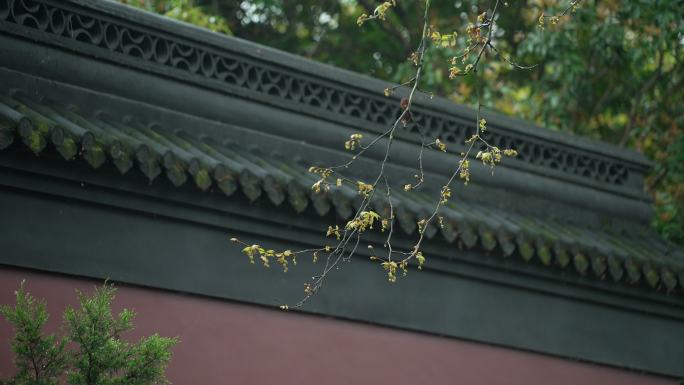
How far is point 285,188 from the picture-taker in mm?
6371

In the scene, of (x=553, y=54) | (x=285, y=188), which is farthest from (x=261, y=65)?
(x=553, y=54)

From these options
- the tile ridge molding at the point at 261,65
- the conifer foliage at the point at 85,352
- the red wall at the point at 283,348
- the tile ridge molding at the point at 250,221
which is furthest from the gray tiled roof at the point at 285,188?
the conifer foliage at the point at 85,352

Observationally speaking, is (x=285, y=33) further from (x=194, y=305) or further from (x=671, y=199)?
(x=194, y=305)

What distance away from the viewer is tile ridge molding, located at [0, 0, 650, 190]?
21.3 feet

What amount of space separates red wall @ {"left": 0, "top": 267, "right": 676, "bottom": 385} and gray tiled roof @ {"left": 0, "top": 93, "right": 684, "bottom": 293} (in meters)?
0.67

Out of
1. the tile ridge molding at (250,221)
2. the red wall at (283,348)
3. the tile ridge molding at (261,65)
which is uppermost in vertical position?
the tile ridge molding at (261,65)

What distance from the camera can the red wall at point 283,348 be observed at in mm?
6109

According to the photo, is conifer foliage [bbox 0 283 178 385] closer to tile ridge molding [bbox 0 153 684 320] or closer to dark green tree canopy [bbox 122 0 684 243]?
tile ridge molding [bbox 0 153 684 320]

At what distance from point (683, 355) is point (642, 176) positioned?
155 cm

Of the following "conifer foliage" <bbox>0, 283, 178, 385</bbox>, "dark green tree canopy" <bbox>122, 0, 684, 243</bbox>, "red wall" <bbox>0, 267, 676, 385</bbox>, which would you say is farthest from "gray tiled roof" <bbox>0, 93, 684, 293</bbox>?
"dark green tree canopy" <bbox>122, 0, 684, 243</bbox>

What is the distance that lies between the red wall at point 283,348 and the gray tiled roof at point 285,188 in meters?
0.67

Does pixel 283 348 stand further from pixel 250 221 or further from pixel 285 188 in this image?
pixel 285 188

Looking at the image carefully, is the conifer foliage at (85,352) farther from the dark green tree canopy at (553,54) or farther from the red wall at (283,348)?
the dark green tree canopy at (553,54)

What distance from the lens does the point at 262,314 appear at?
21.5 ft
